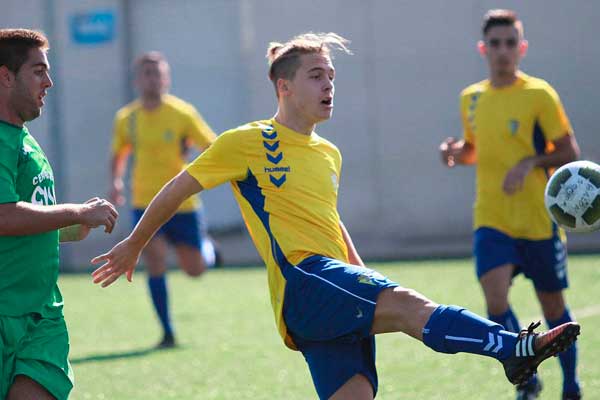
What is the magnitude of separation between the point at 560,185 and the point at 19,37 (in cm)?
272

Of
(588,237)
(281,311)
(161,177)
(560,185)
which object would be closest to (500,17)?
(560,185)

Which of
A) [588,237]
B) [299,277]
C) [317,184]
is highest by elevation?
[317,184]

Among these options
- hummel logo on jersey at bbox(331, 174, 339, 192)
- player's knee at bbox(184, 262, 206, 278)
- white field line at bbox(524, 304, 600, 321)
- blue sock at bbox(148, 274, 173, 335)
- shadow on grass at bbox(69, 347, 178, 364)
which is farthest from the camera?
player's knee at bbox(184, 262, 206, 278)

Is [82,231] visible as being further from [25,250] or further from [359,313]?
[359,313]

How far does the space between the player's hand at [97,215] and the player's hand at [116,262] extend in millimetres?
265

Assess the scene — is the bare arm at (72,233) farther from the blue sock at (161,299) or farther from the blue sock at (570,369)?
the blue sock at (161,299)

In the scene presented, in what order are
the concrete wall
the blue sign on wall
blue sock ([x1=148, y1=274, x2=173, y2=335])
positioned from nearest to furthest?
blue sock ([x1=148, y1=274, x2=173, y2=335]), the concrete wall, the blue sign on wall

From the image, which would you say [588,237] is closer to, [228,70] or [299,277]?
[228,70]

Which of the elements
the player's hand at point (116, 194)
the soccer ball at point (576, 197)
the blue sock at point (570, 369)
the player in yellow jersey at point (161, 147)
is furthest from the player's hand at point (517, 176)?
the player's hand at point (116, 194)

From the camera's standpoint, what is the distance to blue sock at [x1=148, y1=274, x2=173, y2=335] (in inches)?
388

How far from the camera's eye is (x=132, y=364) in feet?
29.0

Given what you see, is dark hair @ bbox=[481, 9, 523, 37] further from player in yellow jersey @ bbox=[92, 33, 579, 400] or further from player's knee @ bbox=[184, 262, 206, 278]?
player's knee @ bbox=[184, 262, 206, 278]

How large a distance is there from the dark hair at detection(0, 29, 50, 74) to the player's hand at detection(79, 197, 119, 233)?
67 centimetres

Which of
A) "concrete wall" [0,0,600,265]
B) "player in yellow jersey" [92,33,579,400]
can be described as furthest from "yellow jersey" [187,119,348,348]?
"concrete wall" [0,0,600,265]
